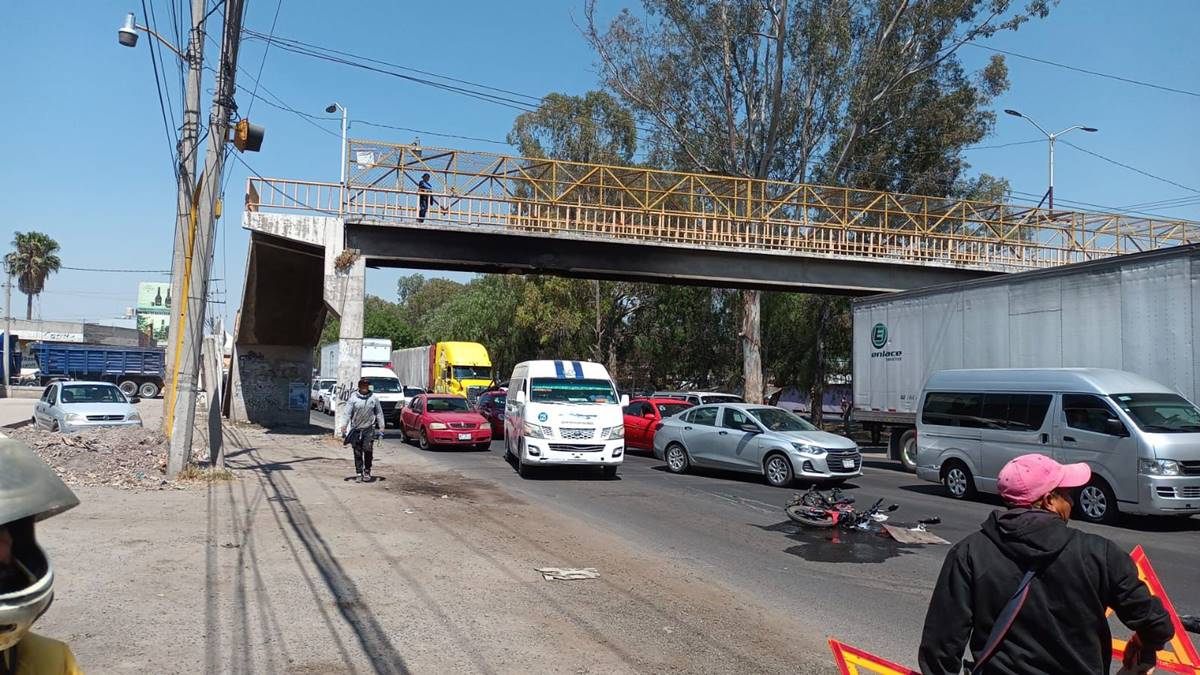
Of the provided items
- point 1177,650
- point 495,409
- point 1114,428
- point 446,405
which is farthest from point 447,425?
point 1177,650

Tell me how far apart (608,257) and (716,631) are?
21498 mm

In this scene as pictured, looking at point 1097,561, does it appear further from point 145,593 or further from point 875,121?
point 875,121

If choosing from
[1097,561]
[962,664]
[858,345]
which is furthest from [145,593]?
[858,345]

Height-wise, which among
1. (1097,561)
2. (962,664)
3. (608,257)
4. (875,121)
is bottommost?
(962,664)

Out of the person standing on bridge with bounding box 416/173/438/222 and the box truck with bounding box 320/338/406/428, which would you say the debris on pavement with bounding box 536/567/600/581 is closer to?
the box truck with bounding box 320/338/406/428

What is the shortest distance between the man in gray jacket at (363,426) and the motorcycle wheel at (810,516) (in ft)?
24.6

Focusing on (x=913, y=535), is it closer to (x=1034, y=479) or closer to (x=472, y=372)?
(x=1034, y=479)

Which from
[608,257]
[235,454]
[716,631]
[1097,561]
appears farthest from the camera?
[608,257]

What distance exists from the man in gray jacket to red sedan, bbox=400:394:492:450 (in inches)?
285

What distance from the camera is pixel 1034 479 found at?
123 inches

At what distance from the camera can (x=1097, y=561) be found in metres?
2.97

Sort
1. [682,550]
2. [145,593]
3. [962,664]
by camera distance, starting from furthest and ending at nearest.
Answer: [682,550], [145,593], [962,664]

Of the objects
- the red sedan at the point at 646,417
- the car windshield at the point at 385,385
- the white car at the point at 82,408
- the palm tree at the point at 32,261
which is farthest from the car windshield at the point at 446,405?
the palm tree at the point at 32,261

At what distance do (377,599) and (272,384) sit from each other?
2619 cm
